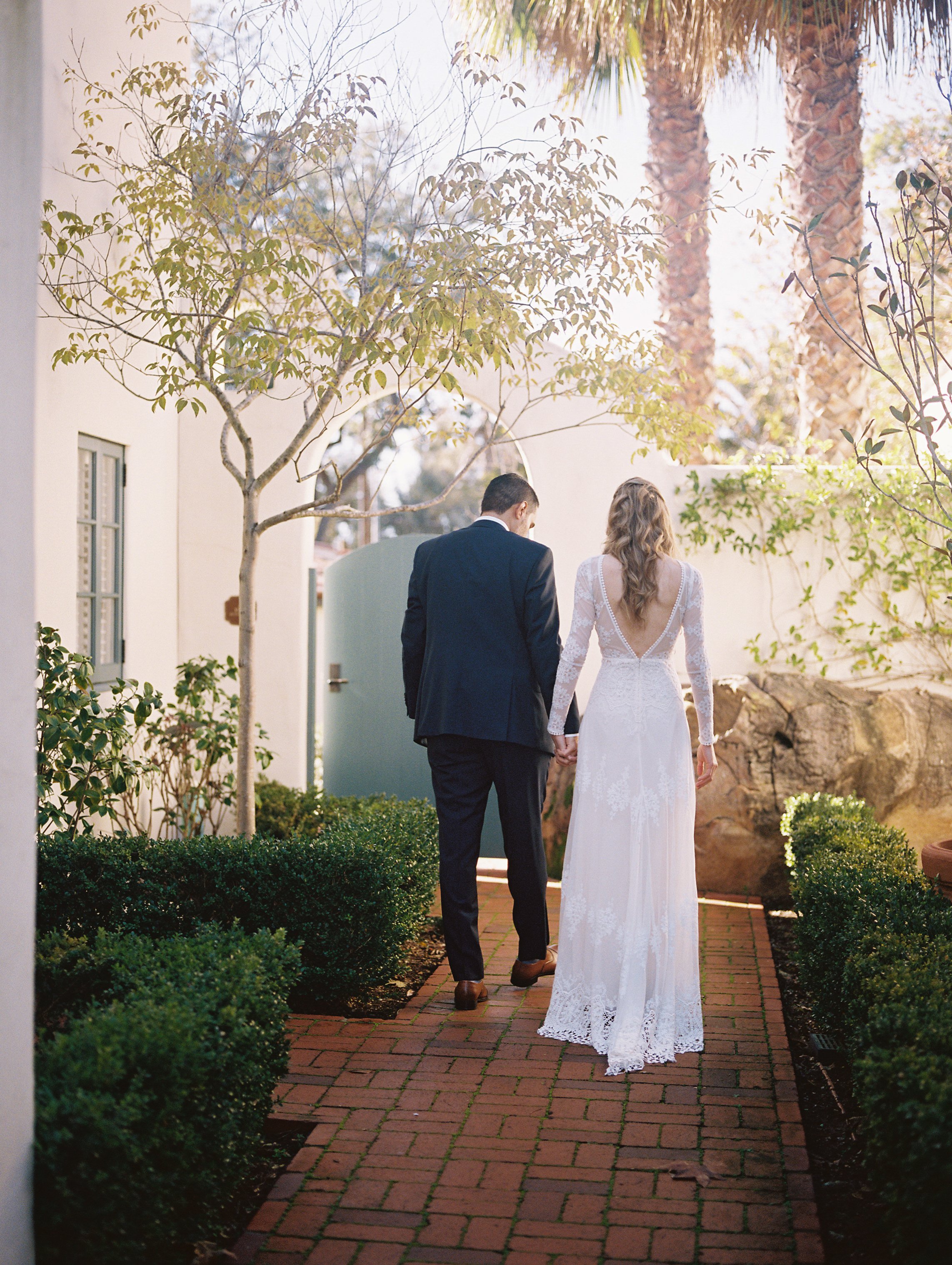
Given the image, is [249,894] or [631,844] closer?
[631,844]

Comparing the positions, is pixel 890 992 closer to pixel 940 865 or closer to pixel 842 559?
pixel 940 865

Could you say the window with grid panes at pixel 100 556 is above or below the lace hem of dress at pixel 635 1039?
above

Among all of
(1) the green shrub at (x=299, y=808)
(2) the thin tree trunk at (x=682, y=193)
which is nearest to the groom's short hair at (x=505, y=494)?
(1) the green shrub at (x=299, y=808)

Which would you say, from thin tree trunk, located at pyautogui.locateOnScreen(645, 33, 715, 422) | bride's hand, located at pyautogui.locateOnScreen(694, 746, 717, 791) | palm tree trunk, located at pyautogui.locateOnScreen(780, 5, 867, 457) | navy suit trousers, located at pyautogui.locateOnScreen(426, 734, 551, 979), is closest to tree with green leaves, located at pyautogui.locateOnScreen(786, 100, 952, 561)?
palm tree trunk, located at pyautogui.locateOnScreen(780, 5, 867, 457)

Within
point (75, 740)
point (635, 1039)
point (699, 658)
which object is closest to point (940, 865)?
point (699, 658)

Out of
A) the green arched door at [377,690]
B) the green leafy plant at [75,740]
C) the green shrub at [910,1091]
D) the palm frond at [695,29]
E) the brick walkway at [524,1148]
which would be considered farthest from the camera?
the palm frond at [695,29]

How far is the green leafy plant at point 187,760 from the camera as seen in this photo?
21.1 ft

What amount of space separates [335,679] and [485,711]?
3.52m

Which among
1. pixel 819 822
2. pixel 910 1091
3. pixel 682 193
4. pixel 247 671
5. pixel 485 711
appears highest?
pixel 682 193

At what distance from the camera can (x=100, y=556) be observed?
21.1ft

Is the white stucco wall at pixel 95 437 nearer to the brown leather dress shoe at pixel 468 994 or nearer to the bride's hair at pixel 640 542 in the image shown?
the bride's hair at pixel 640 542

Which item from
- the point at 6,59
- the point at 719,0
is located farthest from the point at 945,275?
the point at 6,59

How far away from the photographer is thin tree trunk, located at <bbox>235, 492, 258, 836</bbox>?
5.66 meters

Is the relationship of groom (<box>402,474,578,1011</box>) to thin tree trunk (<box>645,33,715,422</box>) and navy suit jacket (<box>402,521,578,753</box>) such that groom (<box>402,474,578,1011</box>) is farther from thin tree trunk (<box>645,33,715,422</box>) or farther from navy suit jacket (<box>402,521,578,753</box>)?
thin tree trunk (<box>645,33,715,422</box>)
